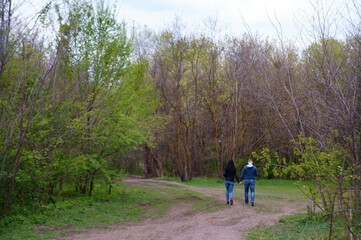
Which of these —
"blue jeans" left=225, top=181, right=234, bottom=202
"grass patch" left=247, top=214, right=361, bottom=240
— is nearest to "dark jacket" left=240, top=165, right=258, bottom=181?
"blue jeans" left=225, top=181, right=234, bottom=202

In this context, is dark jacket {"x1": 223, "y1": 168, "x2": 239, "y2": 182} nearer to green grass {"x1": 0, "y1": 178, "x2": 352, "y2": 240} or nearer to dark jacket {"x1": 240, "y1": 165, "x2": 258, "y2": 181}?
dark jacket {"x1": 240, "y1": 165, "x2": 258, "y2": 181}

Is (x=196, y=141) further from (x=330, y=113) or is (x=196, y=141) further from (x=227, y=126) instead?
(x=330, y=113)

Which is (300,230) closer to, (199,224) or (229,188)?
(199,224)

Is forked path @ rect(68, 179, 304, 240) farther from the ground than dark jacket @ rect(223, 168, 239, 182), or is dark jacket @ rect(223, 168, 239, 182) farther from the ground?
dark jacket @ rect(223, 168, 239, 182)

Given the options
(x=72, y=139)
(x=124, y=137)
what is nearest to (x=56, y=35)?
(x=72, y=139)

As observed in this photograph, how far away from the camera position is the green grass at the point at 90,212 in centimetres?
1143

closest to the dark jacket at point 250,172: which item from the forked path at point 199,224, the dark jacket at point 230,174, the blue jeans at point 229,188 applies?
the dark jacket at point 230,174

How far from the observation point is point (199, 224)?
40.1 ft

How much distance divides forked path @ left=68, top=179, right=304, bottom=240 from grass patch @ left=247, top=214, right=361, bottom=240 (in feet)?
1.32

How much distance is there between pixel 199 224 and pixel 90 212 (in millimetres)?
4726

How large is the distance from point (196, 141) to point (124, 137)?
20.1 metres

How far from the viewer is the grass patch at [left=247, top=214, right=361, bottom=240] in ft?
30.3

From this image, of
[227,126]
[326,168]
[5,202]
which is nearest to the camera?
[326,168]

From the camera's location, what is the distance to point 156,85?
34594 mm
